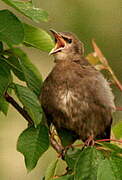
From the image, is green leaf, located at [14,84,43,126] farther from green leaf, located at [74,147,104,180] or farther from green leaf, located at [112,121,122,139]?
green leaf, located at [112,121,122,139]

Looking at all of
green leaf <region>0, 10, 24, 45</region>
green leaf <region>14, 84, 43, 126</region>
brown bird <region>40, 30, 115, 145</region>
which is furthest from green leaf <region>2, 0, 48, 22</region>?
brown bird <region>40, 30, 115, 145</region>

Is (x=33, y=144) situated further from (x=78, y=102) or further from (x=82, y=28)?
(x=82, y=28)

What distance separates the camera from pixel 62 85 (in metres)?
3.91

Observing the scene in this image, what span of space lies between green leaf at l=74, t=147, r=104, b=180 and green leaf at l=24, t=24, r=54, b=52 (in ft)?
1.89

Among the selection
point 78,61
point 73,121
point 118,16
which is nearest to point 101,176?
point 73,121

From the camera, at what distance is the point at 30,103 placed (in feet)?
9.66

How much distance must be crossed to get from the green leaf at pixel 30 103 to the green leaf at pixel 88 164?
0.25 metres

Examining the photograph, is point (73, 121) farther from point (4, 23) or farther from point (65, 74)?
point (4, 23)

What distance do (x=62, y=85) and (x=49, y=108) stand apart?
15cm

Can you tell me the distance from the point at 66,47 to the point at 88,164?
1.48 m

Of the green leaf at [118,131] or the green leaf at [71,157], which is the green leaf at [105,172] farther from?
the green leaf at [118,131]

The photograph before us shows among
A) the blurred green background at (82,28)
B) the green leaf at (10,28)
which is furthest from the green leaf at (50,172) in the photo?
the blurred green background at (82,28)

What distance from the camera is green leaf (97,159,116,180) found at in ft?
9.00

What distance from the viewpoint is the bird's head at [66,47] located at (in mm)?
4133
